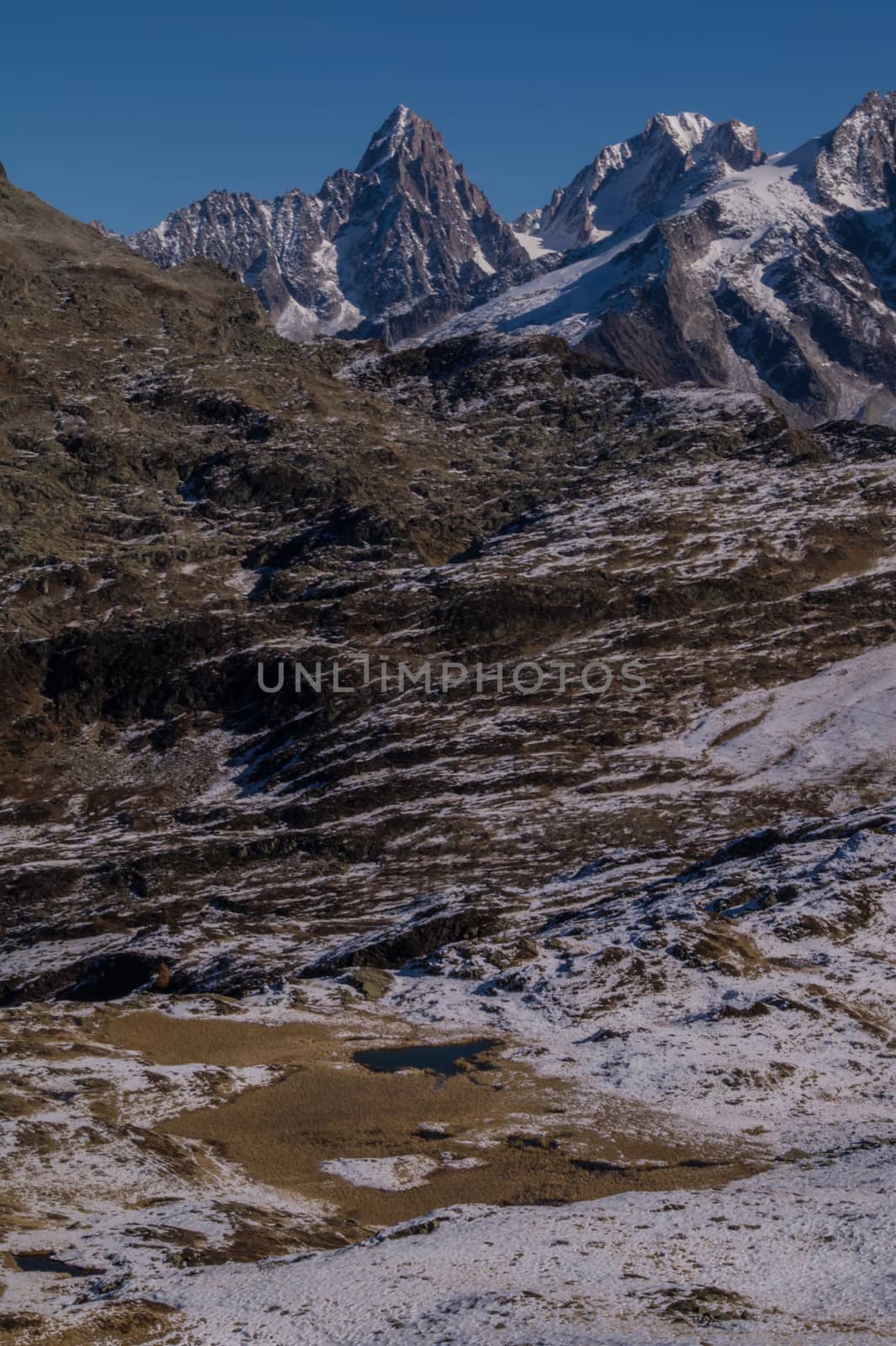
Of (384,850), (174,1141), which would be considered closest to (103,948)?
(384,850)

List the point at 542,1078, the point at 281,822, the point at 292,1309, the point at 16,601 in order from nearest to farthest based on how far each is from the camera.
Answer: the point at 292,1309, the point at 542,1078, the point at 281,822, the point at 16,601

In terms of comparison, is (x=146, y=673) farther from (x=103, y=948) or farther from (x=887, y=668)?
(x=887, y=668)

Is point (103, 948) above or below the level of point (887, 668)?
below

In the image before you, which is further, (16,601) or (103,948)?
(16,601)

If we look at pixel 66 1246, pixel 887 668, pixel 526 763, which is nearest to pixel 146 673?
pixel 526 763

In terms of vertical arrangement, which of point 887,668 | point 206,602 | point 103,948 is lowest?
point 103,948

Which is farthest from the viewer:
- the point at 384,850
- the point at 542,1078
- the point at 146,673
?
the point at 146,673

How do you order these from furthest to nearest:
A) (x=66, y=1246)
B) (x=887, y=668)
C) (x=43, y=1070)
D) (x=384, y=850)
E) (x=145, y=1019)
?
(x=887, y=668) < (x=384, y=850) < (x=145, y=1019) < (x=43, y=1070) < (x=66, y=1246)

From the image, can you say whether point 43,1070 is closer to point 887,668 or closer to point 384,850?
point 384,850

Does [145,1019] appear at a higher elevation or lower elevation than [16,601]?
lower
